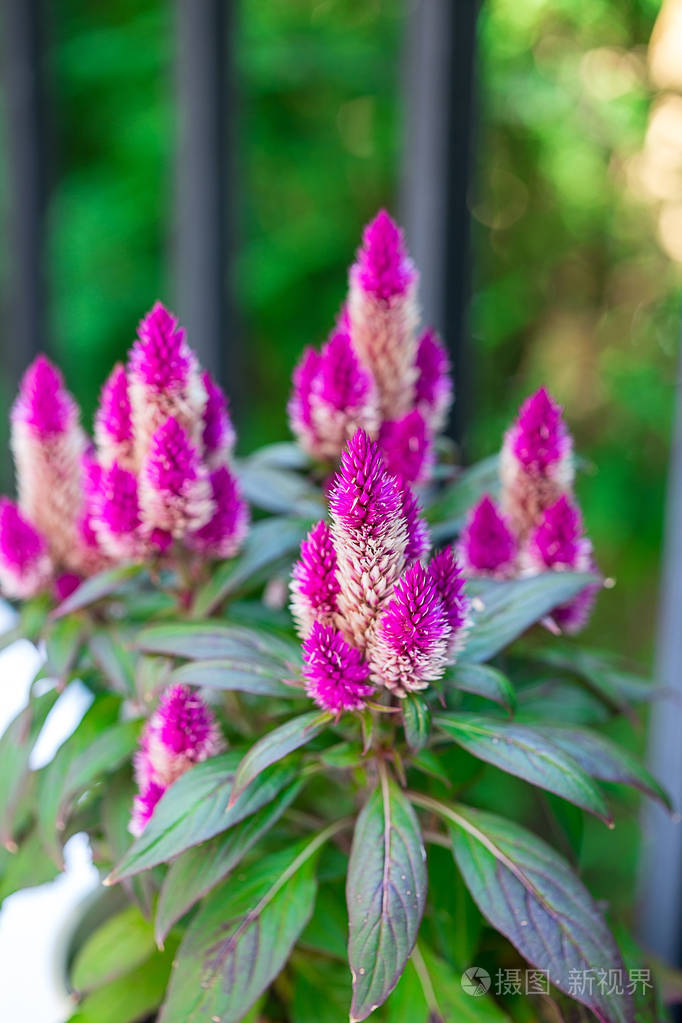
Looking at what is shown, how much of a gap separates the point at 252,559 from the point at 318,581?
182 millimetres

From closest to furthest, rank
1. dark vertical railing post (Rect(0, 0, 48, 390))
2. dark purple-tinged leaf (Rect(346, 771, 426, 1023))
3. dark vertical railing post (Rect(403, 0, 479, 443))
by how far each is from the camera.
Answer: dark purple-tinged leaf (Rect(346, 771, 426, 1023)) < dark vertical railing post (Rect(403, 0, 479, 443)) < dark vertical railing post (Rect(0, 0, 48, 390))

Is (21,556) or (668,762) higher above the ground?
(21,556)

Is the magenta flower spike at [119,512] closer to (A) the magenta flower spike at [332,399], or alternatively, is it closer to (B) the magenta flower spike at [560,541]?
(A) the magenta flower spike at [332,399]

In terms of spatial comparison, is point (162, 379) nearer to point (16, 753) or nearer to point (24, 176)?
point (16, 753)

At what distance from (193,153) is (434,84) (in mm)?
564

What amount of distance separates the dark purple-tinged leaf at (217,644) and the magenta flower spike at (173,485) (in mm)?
77

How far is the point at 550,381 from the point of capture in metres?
2.49

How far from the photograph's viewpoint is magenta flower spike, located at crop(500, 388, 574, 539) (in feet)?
2.36

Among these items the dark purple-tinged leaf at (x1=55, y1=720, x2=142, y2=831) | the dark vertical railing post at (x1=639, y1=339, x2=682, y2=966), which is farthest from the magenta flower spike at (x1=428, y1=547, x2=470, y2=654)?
the dark vertical railing post at (x1=639, y1=339, x2=682, y2=966)

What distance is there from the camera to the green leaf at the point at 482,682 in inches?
23.2

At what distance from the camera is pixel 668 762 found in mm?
1348

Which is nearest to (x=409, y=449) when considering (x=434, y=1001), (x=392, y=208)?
(x=434, y=1001)

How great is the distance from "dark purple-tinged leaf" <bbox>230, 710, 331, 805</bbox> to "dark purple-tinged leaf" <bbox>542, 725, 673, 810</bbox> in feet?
0.53

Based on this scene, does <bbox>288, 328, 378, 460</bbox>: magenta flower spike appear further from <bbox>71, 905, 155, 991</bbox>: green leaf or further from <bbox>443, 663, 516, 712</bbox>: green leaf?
<bbox>71, 905, 155, 991</bbox>: green leaf
